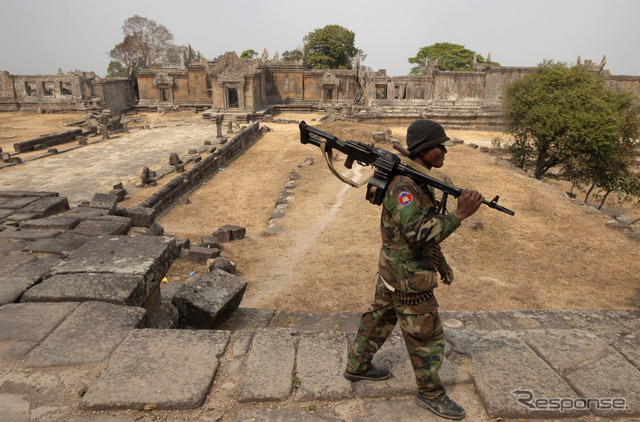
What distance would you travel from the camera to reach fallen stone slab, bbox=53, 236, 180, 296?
371cm

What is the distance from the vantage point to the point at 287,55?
197ft

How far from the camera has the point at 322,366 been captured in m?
2.88

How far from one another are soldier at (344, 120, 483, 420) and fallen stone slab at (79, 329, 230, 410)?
4.23 feet

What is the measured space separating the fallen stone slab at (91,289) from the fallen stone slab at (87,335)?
0.28ft

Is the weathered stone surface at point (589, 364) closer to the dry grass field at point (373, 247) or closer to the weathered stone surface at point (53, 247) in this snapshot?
the dry grass field at point (373, 247)

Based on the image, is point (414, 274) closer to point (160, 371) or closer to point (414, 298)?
point (414, 298)

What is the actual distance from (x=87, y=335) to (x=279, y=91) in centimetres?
3218

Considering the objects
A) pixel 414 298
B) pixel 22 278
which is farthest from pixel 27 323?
pixel 414 298

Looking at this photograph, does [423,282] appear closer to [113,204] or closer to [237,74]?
[113,204]

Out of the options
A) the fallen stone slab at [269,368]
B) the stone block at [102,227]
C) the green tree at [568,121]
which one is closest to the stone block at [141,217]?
the stone block at [102,227]

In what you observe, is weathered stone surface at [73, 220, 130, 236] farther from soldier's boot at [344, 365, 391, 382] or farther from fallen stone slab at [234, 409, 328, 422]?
soldier's boot at [344, 365, 391, 382]

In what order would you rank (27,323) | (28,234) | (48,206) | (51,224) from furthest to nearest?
(48,206)
(51,224)
(28,234)
(27,323)

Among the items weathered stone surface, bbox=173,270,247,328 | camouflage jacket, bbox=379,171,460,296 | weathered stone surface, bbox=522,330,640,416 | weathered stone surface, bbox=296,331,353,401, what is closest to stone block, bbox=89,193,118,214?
weathered stone surface, bbox=173,270,247,328

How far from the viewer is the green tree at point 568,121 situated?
13930mm
